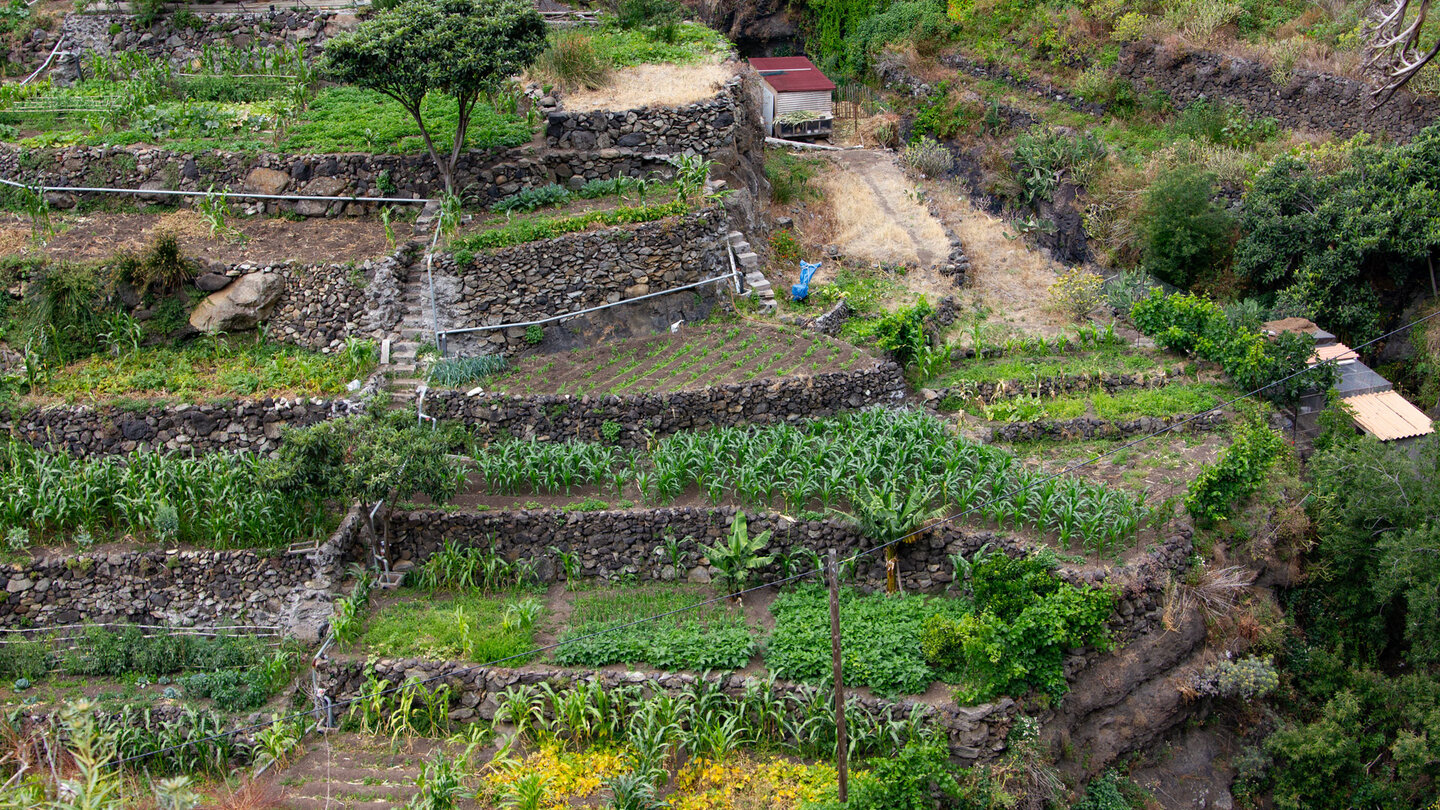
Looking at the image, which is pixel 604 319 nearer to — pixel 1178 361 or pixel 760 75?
pixel 1178 361

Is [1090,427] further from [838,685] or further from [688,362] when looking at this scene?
[838,685]

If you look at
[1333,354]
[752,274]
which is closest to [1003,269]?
[752,274]

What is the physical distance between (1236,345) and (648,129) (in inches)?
466

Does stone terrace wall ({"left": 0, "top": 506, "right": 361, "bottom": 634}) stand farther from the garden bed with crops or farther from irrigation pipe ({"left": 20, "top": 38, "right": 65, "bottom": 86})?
irrigation pipe ({"left": 20, "top": 38, "right": 65, "bottom": 86})

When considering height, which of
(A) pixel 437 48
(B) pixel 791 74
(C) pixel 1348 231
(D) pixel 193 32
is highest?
(A) pixel 437 48

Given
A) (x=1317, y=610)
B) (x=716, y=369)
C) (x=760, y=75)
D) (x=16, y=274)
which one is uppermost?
(x=760, y=75)

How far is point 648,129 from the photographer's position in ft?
70.5

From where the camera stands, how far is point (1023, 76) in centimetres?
2922

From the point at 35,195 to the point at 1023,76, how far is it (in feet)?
78.3

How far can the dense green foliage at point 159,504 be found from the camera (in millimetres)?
15891

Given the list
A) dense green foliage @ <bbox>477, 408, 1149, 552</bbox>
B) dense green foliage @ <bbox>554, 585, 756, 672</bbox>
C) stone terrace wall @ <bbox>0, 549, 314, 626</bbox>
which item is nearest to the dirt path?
dense green foliage @ <bbox>477, 408, 1149, 552</bbox>

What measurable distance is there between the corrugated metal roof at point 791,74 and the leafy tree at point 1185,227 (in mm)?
10703

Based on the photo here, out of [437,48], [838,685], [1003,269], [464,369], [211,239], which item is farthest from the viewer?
Result: [1003,269]

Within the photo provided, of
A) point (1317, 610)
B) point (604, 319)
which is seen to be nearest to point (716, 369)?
point (604, 319)
